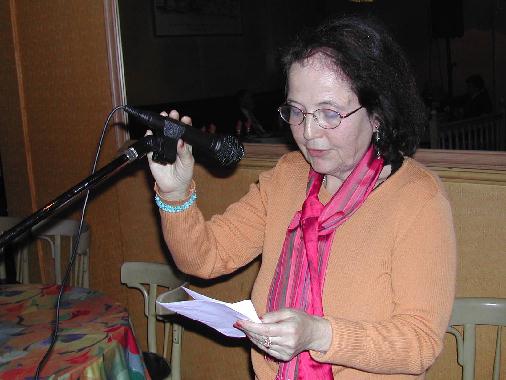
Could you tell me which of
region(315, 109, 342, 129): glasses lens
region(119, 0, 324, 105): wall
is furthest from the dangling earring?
region(119, 0, 324, 105): wall

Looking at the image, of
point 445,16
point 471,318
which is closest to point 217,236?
point 471,318

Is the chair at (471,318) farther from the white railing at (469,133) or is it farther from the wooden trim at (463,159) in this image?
the white railing at (469,133)

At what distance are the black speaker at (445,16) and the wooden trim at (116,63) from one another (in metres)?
3.78

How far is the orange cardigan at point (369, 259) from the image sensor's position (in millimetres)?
1066

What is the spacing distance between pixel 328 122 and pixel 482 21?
620cm

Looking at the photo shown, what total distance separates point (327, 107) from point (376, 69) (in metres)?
0.13

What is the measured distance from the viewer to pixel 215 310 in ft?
3.40

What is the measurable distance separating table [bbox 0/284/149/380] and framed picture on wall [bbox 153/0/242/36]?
3598 millimetres

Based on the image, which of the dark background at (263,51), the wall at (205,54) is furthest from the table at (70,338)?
the dark background at (263,51)

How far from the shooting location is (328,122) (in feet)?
3.90

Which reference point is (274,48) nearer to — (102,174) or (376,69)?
(376,69)

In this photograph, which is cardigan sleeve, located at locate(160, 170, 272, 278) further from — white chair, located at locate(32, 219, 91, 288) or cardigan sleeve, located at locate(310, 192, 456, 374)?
white chair, located at locate(32, 219, 91, 288)

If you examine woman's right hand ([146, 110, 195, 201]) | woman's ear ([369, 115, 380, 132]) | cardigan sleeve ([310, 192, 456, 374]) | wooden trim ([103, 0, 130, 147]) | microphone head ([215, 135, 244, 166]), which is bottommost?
cardigan sleeve ([310, 192, 456, 374])

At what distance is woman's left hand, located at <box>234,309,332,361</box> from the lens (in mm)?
957
